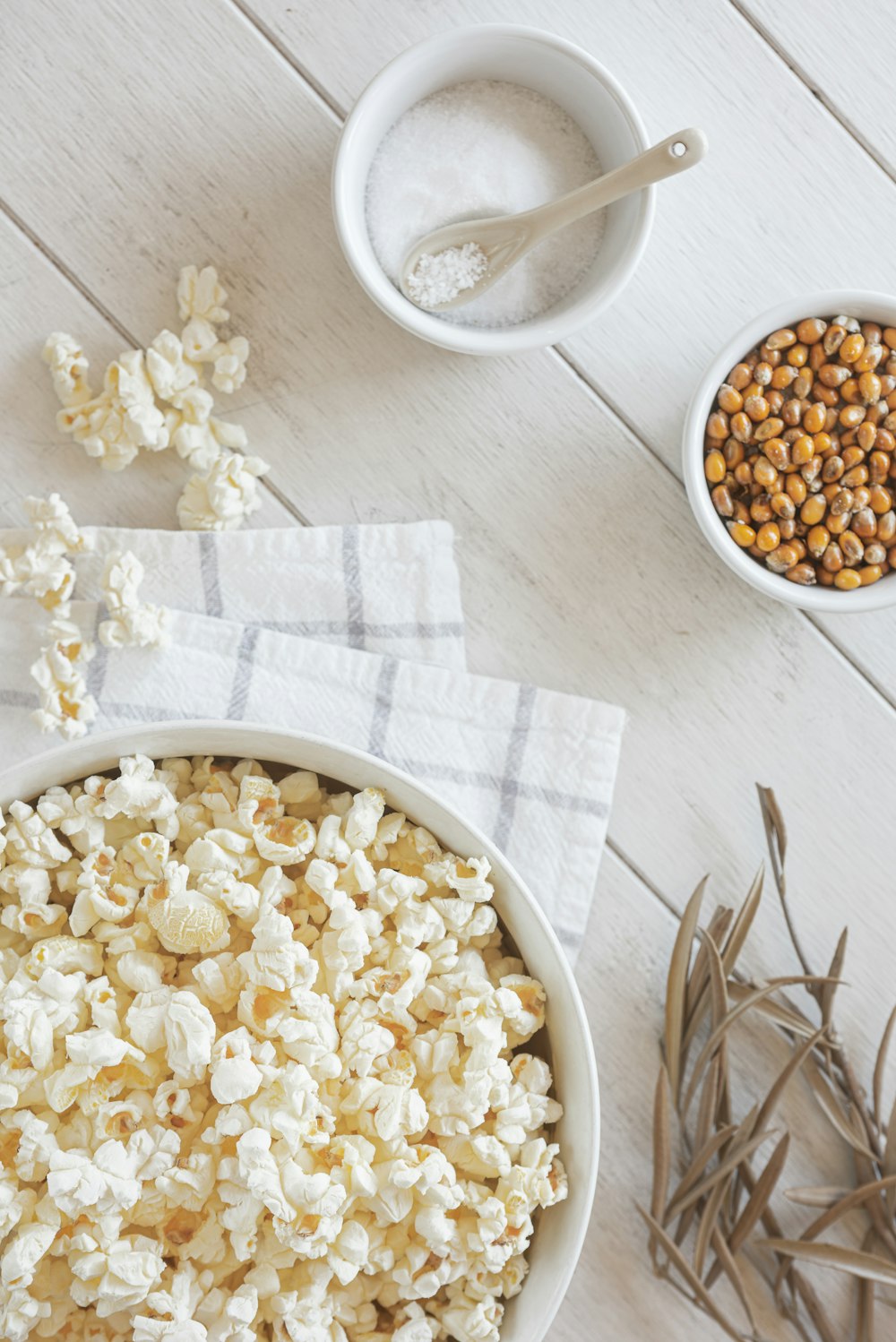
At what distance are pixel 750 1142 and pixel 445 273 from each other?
2.61 feet

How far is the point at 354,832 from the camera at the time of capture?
87 cm

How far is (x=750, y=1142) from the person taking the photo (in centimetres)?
96

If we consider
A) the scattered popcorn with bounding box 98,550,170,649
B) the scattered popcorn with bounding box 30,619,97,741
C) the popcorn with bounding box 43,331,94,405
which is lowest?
the scattered popcorn with bounding box 30,619,97,741

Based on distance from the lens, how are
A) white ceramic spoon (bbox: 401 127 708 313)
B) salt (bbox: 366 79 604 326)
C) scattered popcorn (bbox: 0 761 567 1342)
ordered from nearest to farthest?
scattered popcorn (bbox: 0 761 567 1342) < white ceramic spoon (bbox: 401 127 708 313) < salt (bbox: 366 79 604 326)

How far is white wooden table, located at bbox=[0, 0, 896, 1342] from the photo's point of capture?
103 cm

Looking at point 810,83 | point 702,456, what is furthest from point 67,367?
point 810,83

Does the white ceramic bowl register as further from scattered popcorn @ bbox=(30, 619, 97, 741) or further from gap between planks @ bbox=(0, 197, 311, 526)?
gap between planks @ bbox=(0, 197, 311, 526)

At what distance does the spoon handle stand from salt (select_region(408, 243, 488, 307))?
2.0 inches

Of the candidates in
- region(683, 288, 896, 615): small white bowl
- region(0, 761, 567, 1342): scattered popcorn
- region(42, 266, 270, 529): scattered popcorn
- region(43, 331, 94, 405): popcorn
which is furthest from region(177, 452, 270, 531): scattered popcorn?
region(683, 288, 896, 615): small white bowl

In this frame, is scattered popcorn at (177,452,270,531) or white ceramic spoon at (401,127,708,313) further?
scattered popcorn at (177,452,270,531)

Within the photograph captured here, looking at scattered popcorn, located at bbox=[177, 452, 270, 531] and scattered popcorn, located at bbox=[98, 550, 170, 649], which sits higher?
scattered popcorn, located at bbox=[177, 452, 270, 531]

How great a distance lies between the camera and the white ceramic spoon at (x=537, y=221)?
889mm

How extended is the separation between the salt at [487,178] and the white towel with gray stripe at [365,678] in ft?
0.74

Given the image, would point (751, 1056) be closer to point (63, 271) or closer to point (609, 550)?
point (609, 550)
